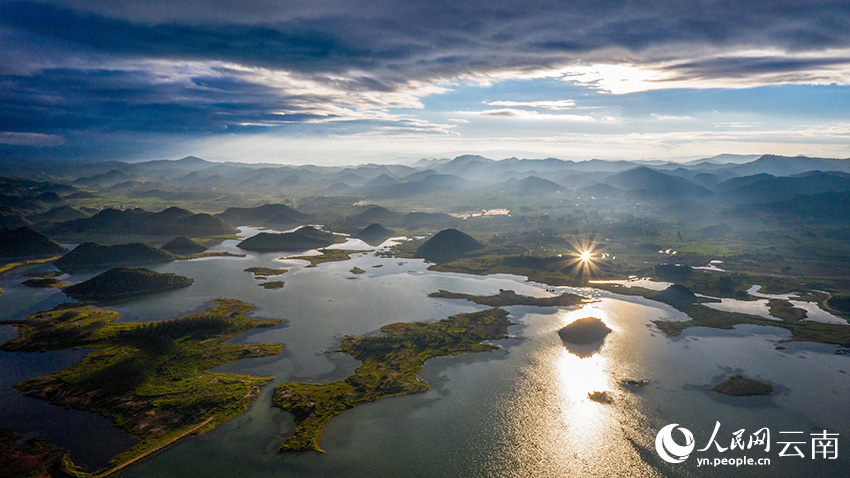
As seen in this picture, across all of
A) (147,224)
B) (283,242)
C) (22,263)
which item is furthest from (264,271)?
(147,224)

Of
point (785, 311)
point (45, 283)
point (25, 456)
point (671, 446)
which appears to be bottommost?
point (45, 283)

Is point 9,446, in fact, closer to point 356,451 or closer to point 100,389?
point 100,389

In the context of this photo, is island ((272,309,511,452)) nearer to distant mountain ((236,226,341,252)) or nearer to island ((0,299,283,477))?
island ((0,299,283,477))

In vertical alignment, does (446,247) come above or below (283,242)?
above

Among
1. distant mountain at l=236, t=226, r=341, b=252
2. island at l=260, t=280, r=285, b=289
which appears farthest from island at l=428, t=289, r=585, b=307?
distant mountain at l=236, t=226, r=341, b=252

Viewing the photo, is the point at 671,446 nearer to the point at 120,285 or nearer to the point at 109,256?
the point at 120,285
